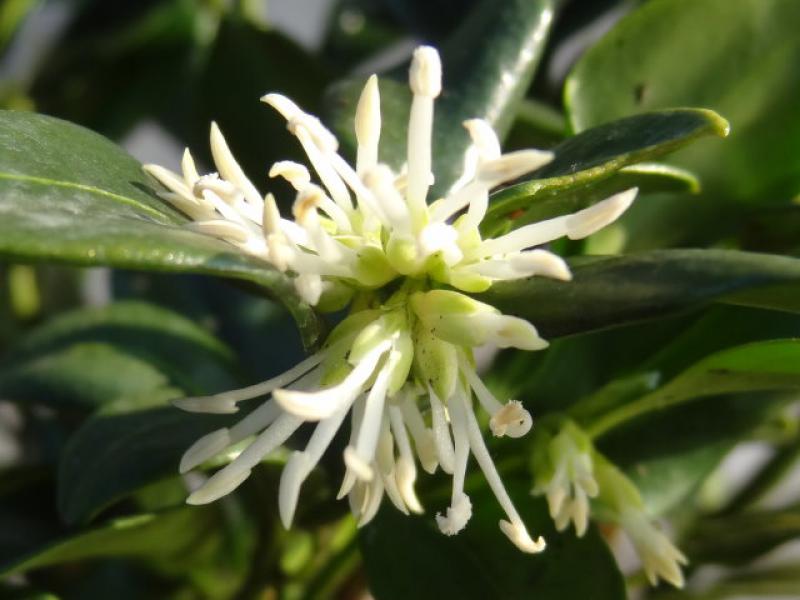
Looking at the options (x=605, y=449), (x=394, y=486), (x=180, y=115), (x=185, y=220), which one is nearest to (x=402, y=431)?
(x=394, y=486)

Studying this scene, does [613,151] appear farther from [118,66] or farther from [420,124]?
[118,66]

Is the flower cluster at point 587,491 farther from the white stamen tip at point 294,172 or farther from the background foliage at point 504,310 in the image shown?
the white stamen tip at point 294,172

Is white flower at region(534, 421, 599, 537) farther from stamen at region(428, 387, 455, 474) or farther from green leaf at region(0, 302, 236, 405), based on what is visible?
green leaf at region(0, 302, 236, 405)

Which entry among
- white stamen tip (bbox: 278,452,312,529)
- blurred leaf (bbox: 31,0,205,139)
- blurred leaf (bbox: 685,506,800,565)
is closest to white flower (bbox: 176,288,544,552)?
white stamen tip (bbox: 278,452,312,529)

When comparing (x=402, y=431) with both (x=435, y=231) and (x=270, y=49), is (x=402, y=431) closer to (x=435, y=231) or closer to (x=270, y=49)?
(x=435, y=231)

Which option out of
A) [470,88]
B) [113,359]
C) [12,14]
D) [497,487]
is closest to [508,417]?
[497,487]

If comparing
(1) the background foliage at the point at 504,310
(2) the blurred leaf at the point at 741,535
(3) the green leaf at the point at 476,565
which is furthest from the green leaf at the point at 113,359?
(2) the blurred leaf at the point at 741,535
